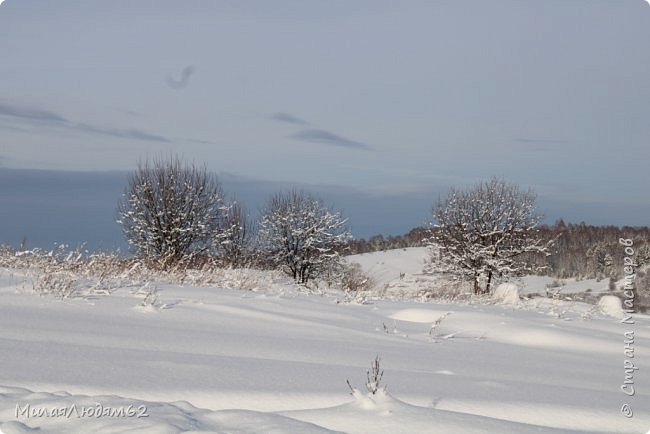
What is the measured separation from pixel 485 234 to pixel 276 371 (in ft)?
72.9

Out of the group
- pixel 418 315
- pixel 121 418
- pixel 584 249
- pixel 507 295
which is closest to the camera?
pixel 121 418

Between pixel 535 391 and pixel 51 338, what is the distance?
359cm

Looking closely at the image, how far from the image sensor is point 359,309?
890cm

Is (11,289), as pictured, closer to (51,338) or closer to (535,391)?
(51,338)

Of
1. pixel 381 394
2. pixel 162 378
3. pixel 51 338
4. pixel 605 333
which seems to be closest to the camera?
pixel 381 394

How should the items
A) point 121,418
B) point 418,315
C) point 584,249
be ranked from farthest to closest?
point 584,249, point 418,315, point 121,418

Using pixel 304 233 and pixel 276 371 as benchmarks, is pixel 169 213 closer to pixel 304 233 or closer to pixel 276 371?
pixel 304 233

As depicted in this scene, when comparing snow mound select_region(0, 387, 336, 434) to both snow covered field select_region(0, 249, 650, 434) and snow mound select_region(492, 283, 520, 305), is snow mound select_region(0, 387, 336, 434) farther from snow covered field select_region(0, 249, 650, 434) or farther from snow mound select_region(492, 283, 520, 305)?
snow mound select_region(492, 283, 520, 305)

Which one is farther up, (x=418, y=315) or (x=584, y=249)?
(x=584, y=249)

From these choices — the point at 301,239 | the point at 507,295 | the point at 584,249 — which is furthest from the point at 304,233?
the point at 584,249

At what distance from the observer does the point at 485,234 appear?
24.8 metres

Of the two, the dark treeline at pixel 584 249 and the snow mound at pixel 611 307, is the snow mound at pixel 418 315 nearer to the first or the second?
the snow mound at pixel 611 307

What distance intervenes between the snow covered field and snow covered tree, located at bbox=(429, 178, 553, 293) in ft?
55.9

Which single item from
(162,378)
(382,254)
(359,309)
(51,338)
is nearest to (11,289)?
(51,338)
